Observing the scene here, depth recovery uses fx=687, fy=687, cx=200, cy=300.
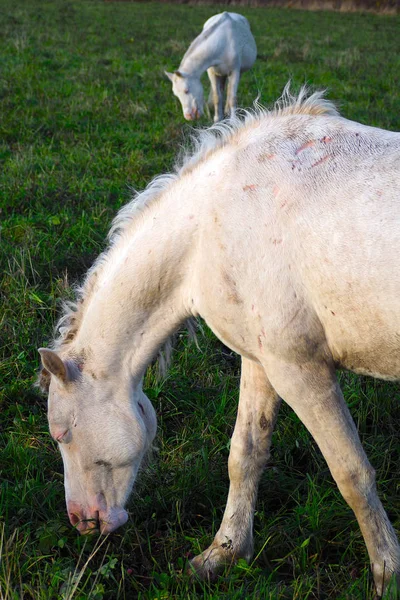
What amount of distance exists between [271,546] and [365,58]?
41.0 ft

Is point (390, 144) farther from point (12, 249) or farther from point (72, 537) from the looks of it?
point (12, 249)

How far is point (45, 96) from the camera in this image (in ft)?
29.2

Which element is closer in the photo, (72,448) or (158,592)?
(158,592)

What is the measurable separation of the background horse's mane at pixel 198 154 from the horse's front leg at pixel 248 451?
36 centimetres

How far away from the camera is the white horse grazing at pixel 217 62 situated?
31.1 feet

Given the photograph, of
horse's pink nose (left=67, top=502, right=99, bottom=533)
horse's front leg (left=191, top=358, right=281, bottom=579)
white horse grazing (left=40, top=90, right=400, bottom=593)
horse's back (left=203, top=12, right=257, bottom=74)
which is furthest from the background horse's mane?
horse's back (left=203, top=12, right=257, bottom=74)

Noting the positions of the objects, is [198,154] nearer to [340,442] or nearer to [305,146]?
[305,146]

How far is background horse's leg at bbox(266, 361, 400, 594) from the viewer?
2.35m

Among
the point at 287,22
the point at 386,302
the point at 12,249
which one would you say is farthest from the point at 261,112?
the point at 287,22

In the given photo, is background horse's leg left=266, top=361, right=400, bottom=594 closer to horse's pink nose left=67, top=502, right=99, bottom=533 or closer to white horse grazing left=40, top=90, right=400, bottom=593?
white horse grazing left=40, top=90, right=400, bottom=593

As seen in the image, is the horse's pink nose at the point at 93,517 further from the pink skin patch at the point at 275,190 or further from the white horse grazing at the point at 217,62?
the white horse grazing at the point at 217,62

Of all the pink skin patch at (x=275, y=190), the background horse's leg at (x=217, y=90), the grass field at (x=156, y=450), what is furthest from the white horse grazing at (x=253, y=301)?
the background horse's leg at (x=217, y=90)

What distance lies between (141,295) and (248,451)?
82 cm

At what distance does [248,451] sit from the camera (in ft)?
9.47
